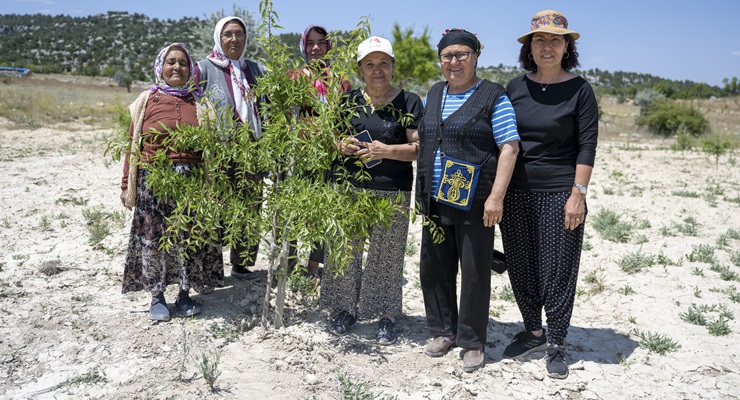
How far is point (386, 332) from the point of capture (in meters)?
3.72

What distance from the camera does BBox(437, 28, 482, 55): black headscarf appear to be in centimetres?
304

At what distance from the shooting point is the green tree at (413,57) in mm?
29172

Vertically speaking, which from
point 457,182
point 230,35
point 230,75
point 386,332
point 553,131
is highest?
point 230,35

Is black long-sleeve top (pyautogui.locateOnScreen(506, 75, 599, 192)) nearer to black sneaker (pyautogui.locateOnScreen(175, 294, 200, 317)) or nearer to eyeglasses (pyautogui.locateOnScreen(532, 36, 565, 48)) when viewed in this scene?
eyeglasses (pyautogui.locateOnScreen(532, 36, 565, 48))

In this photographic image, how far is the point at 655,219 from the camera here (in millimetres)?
7250

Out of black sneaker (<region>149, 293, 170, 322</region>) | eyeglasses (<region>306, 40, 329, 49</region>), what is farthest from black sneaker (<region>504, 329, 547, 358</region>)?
eyeglasses (<region>306, 40, 329, 49</region>)

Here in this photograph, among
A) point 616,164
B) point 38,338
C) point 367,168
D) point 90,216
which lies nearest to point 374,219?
point 367,168

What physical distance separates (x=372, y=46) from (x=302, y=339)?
79.5 inches

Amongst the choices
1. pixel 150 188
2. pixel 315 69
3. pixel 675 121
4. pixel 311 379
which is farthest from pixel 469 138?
pixel 675 121

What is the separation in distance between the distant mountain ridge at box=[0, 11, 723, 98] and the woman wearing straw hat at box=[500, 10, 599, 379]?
44729mm

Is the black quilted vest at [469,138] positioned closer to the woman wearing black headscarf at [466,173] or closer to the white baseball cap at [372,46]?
the woman wearing black headscarf at [466,173]

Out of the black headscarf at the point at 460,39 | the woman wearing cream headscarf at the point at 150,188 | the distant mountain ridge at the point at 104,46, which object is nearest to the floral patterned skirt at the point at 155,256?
the woman wearing cream headscarf at the point at 150,188

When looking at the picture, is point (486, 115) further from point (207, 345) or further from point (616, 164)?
point (616, 164)

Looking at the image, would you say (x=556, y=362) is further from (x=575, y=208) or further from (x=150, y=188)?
(x=150, y=188)
